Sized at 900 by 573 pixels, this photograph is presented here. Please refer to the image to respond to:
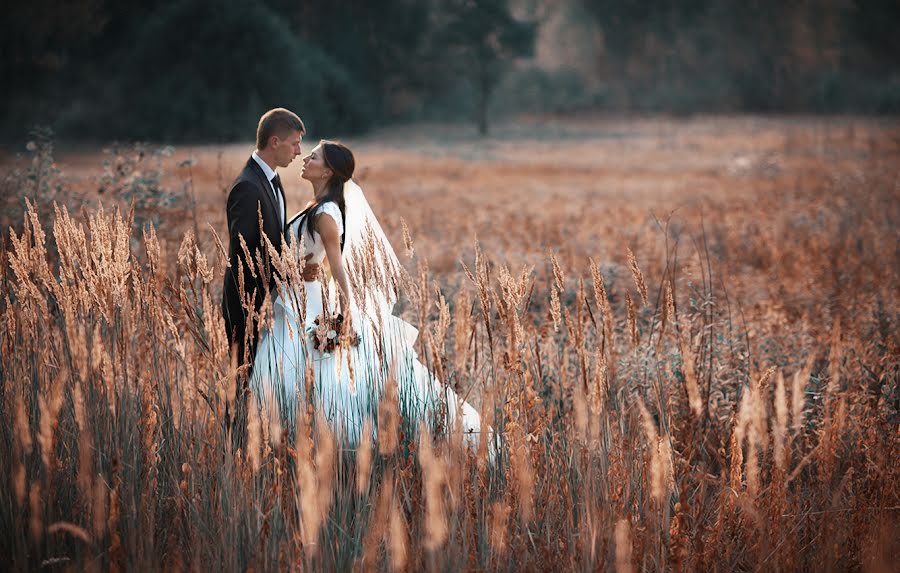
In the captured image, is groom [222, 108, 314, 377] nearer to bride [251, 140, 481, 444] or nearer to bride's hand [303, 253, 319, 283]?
bride's hand [303, 253, 319, 283]

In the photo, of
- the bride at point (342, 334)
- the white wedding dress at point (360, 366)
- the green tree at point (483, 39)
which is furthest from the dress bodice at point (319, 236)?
the green tree at point (483, 39)

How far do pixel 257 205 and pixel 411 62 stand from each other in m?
48.2

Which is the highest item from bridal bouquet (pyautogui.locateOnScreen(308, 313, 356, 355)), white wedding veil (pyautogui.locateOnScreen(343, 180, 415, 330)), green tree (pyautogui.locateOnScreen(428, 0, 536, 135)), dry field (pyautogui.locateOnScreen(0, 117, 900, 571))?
green tree (pyautogui.locateOnScreen(428, 0, 536, 135))

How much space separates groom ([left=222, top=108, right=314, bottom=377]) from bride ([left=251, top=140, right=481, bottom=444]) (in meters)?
0.12

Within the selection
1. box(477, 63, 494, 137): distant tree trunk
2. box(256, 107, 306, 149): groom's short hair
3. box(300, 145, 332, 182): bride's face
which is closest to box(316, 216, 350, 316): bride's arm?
box(300, 145, 332, 182): bride's face

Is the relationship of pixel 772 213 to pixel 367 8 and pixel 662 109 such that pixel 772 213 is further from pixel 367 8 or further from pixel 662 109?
pixel 662 109

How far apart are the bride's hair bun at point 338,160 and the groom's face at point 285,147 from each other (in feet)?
0.49

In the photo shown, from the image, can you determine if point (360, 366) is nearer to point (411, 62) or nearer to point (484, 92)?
point (484, 92)

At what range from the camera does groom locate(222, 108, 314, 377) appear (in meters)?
3.46

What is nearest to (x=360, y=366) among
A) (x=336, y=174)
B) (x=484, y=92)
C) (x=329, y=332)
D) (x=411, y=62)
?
(x=329, y=332)

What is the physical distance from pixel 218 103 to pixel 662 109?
1234 inches

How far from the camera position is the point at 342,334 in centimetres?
224

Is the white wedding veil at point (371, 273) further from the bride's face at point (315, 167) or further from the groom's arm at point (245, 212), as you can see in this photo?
the bride's face at point (315, 167)

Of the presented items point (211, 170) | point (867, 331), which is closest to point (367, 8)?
point (211, 170)
